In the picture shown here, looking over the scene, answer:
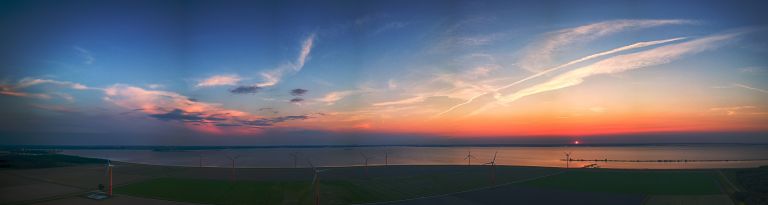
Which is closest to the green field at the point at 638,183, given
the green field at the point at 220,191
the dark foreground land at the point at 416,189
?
the dark foreground land at the point at 416,189

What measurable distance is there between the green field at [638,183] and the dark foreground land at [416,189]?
180 mm

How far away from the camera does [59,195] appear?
252 ft

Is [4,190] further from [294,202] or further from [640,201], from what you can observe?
[640,201]

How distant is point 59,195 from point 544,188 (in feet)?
324

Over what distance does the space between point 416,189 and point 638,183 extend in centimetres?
5310

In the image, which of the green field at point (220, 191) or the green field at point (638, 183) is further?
the green field at point (638, 183)

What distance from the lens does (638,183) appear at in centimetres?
9294

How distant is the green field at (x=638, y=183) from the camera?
8281 centimetres

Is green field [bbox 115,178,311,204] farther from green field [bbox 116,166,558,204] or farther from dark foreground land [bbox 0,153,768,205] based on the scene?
dark foreground land [bbox 0,153,768,205]

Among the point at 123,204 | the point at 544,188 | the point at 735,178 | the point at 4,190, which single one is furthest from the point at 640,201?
the point at 4,190

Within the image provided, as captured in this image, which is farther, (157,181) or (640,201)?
(157,181)

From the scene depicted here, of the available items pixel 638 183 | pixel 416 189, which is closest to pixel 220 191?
pixel 416 189

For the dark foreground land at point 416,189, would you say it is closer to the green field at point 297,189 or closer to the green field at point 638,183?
the green field at point 297,189

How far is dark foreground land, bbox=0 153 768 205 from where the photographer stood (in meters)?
72.1
